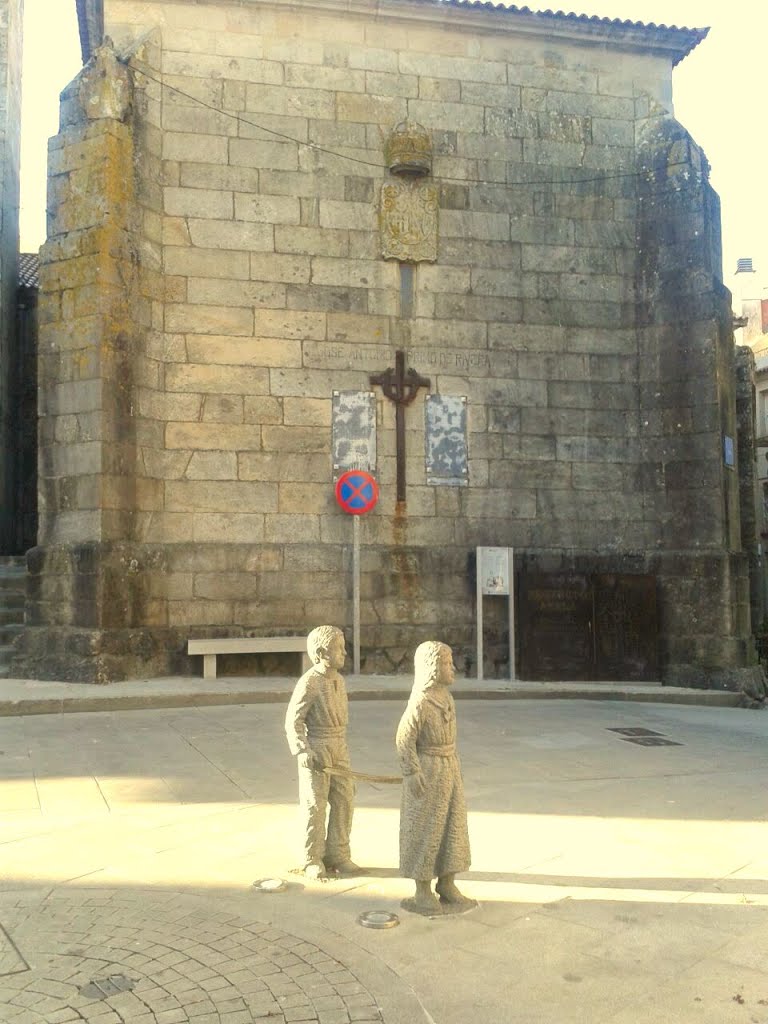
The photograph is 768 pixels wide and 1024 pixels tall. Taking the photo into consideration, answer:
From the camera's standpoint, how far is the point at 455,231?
13242 millimetres

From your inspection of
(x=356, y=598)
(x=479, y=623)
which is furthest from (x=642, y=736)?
(x=356, y=598)

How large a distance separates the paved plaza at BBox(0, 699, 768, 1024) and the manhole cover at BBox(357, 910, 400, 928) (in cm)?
5

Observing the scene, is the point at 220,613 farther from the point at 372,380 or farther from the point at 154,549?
the point at 372,380

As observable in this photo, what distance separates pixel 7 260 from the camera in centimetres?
1638

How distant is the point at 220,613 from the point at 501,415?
444 centimetres

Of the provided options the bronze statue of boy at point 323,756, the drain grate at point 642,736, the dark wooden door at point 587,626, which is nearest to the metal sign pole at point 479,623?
the dark wooden door at point 587,626

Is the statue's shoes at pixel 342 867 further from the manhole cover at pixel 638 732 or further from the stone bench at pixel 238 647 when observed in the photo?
the stone bench at pixel 238 647

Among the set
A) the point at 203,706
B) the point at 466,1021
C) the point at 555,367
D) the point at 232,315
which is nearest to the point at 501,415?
the point at 555,367

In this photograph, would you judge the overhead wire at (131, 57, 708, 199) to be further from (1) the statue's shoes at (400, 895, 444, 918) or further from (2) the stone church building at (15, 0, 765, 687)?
(1) the statue's shoes at (400, 895, 444, 918)

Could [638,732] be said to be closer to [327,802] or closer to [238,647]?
[238,647]

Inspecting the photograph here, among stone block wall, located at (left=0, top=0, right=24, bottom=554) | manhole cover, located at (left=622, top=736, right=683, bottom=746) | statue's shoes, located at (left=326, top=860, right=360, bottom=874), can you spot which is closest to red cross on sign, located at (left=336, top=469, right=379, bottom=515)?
manhole cover, located at (left=622, top=736, right=683, bottom=746)

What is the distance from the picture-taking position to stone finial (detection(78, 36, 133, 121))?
11.8m

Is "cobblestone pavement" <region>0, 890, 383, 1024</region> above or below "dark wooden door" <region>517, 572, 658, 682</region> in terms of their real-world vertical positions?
below

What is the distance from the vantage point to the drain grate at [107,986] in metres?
3.45
